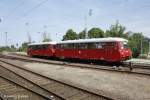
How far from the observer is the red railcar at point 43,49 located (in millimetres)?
37250

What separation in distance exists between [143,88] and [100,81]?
3295 mm

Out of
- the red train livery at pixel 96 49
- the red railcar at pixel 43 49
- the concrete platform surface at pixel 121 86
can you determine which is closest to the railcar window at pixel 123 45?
the red train livery at pixel 96 49

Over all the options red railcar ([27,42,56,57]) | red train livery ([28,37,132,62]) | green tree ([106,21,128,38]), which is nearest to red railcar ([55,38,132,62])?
red train livery ([28,37,132,62])

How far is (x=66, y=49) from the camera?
3197 centimetres

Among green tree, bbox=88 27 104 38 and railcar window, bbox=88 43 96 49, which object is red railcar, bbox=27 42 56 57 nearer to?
railcar window, bbox=88 43 96 49

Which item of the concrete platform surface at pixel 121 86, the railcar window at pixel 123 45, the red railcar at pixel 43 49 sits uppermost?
the railcar window at pixel 123 45

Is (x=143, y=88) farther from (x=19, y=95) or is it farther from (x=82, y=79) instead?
(x=19, y=95)

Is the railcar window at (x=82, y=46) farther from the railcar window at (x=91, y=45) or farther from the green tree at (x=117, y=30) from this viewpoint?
the green tree at (x=117, y=30)

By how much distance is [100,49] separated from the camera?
2570cm

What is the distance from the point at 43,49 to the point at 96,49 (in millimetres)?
15154

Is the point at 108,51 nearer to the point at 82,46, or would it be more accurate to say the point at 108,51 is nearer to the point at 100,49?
the point at 100,49

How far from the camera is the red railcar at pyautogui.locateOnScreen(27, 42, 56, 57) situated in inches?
1467

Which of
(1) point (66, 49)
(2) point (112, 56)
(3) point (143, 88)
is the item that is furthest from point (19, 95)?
(1) point (66, 49)

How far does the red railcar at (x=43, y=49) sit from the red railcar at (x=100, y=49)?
20.0 ft
